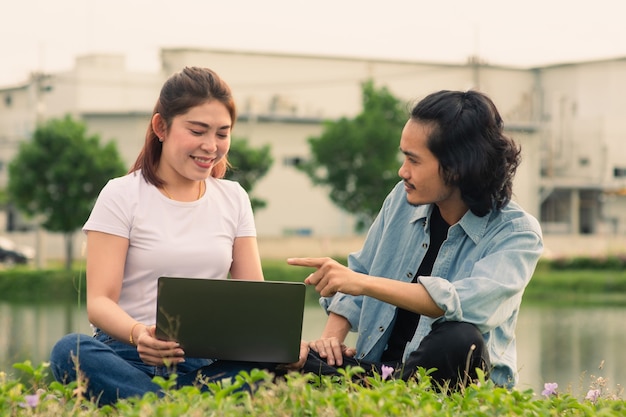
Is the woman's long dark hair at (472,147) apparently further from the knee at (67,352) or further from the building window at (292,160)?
the building window at (292,160)

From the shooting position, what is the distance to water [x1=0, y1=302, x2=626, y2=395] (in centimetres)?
933

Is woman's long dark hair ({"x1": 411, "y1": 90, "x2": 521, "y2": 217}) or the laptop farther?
woman's long dark hair ({"x1": 411, "y1": 90, "x2": 521, "y2": 217})

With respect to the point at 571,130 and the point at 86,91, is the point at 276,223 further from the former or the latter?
the point at 571,130

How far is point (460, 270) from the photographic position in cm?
354

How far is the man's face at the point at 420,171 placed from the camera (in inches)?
137

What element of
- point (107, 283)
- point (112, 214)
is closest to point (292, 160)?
point (112, 214)

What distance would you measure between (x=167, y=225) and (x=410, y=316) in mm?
876

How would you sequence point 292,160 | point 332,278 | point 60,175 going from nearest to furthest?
point 332,278, point 60,175, point 292,160

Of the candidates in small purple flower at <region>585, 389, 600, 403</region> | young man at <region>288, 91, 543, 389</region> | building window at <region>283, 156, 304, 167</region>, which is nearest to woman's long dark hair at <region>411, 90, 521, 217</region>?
young man at <region>288, 91, 543, 389</region>

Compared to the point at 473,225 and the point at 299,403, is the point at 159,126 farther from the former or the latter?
the point at 299,403

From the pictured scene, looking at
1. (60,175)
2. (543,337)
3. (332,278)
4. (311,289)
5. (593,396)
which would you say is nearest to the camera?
(593,396)

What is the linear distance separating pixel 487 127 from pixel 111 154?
20.4 meters

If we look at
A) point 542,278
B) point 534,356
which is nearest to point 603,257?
point 542,278

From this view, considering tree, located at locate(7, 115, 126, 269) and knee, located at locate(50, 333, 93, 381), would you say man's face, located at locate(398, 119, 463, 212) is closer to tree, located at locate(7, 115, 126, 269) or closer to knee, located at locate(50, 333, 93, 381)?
knee, located at locate(50, 333, 93, 381)
